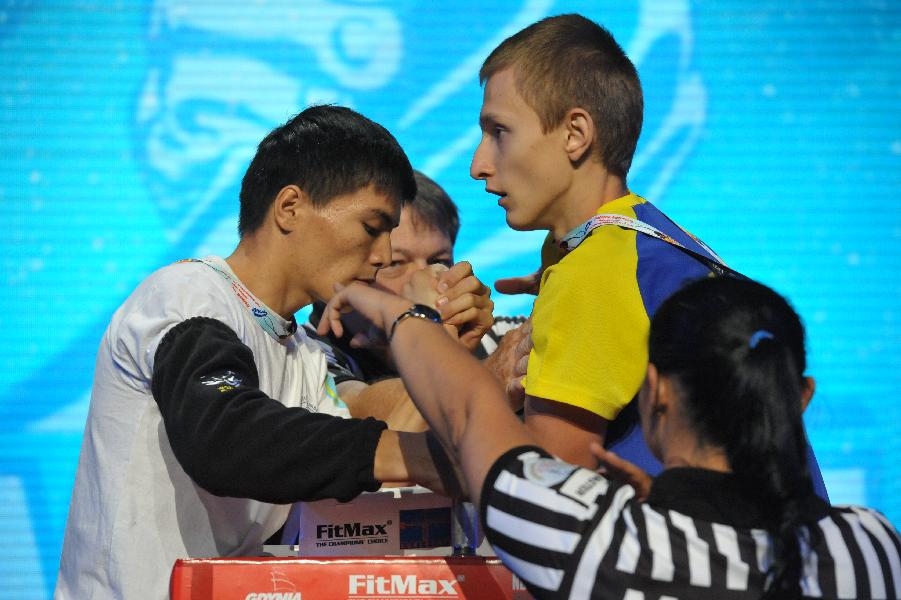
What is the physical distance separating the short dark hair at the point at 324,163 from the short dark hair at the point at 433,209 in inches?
35.4

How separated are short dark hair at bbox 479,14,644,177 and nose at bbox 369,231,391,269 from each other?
46 centimetres

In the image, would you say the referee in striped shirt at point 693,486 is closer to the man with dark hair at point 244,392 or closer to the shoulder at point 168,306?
the man with dark hair at point 244,392

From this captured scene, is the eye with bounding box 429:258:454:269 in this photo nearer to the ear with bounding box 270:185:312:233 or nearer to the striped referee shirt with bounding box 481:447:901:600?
the ear with bounding box 270:185:312:233

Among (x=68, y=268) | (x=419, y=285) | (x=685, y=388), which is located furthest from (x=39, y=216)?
(x=685, y=388)

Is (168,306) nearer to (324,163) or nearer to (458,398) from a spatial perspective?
(324,163)

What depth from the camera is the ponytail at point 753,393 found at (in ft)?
3.60

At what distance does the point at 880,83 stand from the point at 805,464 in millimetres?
3567

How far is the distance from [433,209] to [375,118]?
1102mm

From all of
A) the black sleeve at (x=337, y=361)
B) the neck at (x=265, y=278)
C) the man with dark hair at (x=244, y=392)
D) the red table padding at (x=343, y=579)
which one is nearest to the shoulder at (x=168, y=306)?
the man with dark hair at (x=244, y=392)

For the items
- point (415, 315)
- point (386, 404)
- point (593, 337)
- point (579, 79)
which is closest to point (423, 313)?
point (415, 315)

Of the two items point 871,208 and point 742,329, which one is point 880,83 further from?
point 742,329

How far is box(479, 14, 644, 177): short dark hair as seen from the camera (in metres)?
1.71

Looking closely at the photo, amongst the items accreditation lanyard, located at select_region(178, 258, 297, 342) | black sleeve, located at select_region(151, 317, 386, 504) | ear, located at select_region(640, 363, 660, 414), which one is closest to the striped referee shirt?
ear, located at select_region(640, 363, 660, 414)

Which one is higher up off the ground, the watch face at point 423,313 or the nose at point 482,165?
the nose at point 482,165
